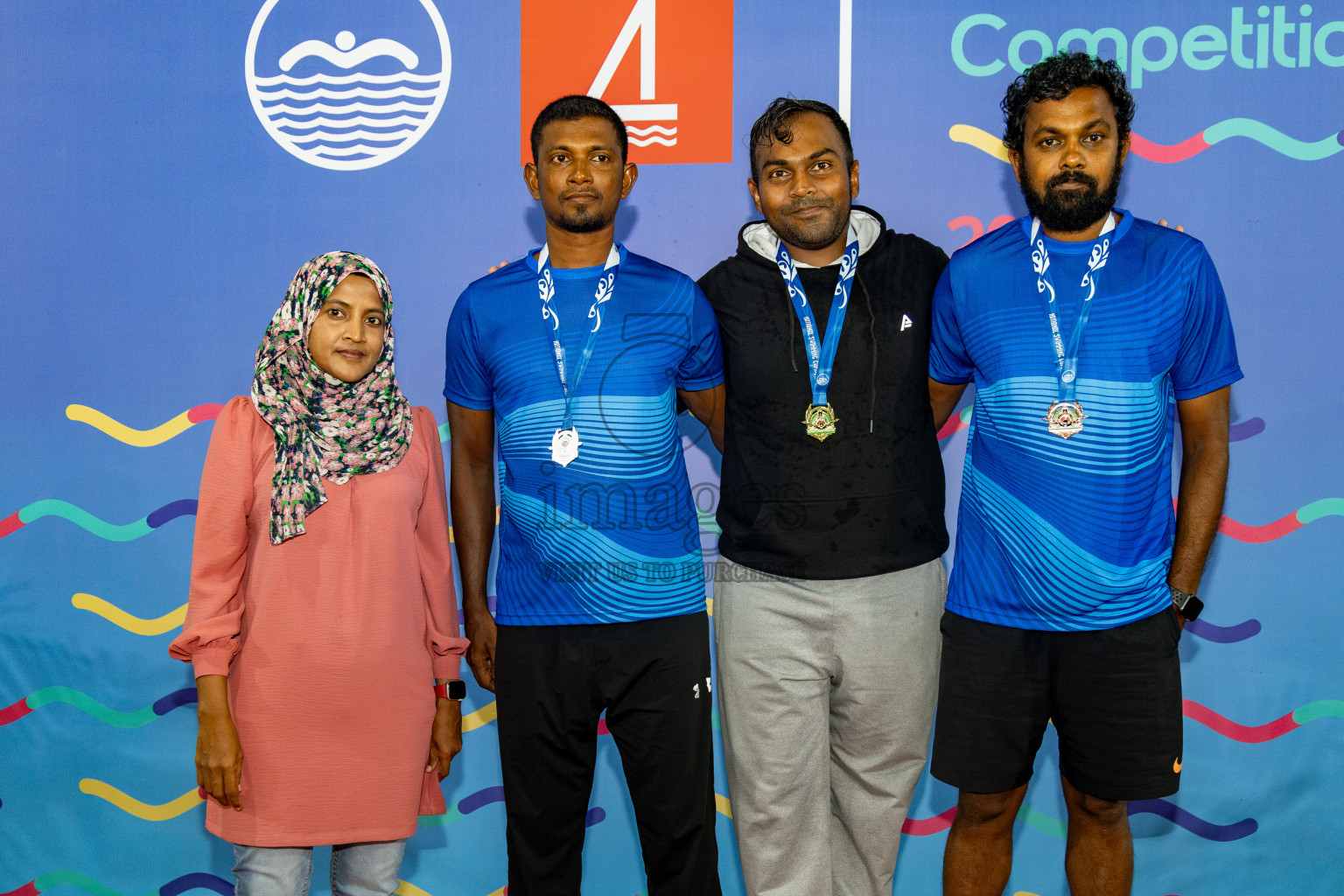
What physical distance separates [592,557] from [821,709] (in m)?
0.59

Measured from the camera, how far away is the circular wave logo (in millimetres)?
2641

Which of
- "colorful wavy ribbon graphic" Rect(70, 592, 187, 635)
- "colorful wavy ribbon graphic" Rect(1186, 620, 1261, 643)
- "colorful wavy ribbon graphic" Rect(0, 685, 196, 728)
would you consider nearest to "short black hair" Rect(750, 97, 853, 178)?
"colorful wavy ribbon graphic" Rect(1186, 620, 1261, 643)

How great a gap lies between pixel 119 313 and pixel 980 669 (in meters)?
2.50

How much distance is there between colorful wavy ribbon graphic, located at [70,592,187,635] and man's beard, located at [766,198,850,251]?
6.63 ft

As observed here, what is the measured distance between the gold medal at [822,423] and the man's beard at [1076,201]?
587mm

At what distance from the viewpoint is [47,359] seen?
9.05 feet

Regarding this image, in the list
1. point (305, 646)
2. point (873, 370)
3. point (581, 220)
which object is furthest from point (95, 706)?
point (873, 370)

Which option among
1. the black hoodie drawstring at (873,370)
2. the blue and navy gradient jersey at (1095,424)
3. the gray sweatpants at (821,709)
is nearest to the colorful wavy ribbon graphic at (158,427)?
the gray sweatpants at (821,709)

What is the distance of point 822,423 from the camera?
6.56ft

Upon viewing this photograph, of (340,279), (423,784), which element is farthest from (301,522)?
(423,784)

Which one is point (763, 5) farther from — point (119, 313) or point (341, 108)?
point (119, 313)

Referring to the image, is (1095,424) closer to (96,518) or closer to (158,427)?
(158,427)

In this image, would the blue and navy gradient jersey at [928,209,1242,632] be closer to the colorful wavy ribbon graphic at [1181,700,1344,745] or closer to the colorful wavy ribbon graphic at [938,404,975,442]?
the colorful wavy ribbon graphic at [938,404,975,442]

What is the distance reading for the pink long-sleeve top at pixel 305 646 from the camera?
5.85 feet
